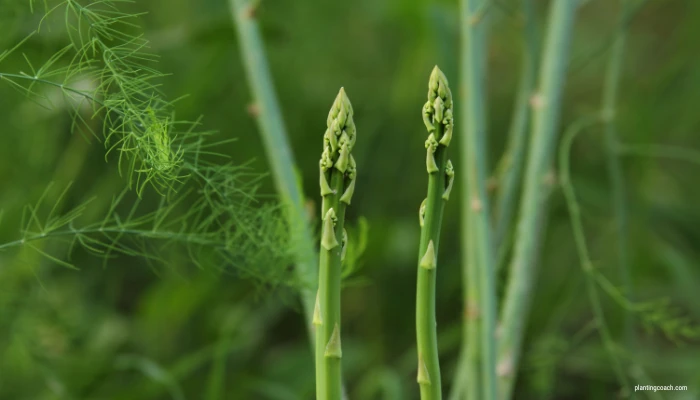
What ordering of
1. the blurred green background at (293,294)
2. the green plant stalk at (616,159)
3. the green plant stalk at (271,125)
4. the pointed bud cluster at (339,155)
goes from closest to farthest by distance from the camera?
the pointed bud cluster at (339,155) → the green plant stalk at (271,125) → the green plant stalk at (616,159) → the blurred green background at (293,294)

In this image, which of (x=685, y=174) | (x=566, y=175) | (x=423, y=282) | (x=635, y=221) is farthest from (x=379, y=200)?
(x=423, y=282)

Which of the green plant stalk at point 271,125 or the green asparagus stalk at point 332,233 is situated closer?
the green asparagus stalk at point 332,233

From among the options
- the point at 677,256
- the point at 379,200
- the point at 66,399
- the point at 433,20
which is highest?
the point at 433,20

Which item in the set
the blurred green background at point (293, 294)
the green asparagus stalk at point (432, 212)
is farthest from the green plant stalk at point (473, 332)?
the green asparagus stalk at point (432, 212)

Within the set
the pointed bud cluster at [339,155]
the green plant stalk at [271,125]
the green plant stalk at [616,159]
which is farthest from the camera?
the green plant stalk at [616,159]

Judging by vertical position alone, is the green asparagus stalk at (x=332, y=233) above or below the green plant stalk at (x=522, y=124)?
below

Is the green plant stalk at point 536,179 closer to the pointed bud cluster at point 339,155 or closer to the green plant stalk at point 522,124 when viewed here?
the green plant stalk at point 522,124

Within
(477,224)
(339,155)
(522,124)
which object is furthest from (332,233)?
(522,124)

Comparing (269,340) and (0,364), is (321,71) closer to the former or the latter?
(269,340)
